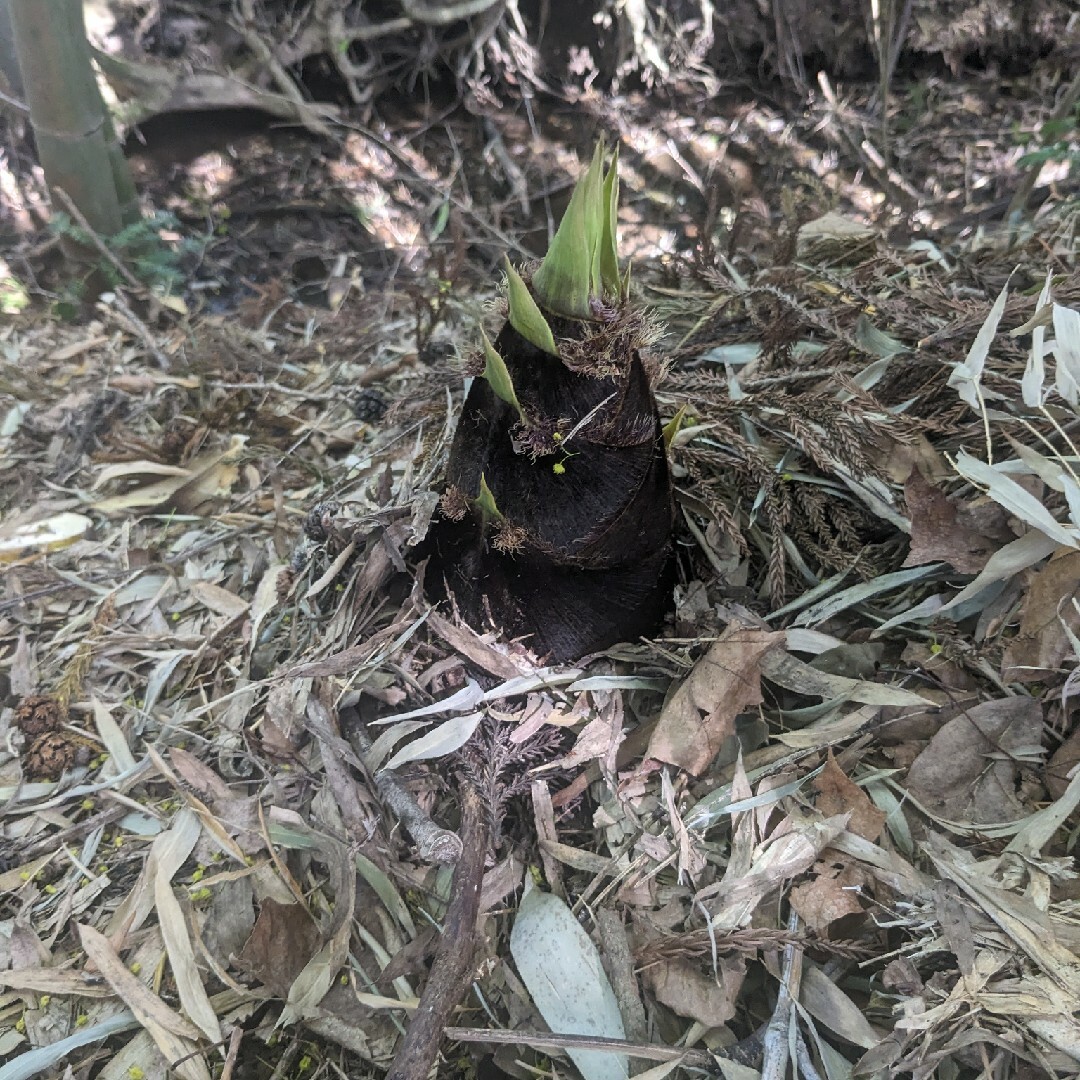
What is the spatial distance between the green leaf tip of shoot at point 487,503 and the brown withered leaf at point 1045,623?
0.70 m

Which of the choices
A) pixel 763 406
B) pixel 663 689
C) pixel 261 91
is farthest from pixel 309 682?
pixel 261 91

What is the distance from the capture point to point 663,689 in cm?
110

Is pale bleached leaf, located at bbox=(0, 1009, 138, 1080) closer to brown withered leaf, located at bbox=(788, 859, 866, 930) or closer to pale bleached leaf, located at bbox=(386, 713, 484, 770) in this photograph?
pale bleached leaf, located at bbox=(386, 713, 484, 770)

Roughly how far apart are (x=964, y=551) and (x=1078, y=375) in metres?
0.27

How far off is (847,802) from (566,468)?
0.55 meters

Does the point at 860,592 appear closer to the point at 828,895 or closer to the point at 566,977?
the point at 828,895

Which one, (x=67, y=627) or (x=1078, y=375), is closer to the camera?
(x=1078, y=375)

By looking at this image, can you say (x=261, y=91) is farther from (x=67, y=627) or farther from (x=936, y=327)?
(x=936, y=327)

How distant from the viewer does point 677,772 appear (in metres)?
1.05

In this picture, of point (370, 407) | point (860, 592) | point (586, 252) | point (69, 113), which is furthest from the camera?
point (69, 113)

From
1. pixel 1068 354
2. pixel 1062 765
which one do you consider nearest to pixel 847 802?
pixel 1062 765

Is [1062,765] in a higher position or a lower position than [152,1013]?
higher

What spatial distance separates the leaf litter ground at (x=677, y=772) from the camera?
90 cm

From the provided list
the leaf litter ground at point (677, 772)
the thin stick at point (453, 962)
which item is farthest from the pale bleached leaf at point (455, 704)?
the thin stick at point (453, 962)
